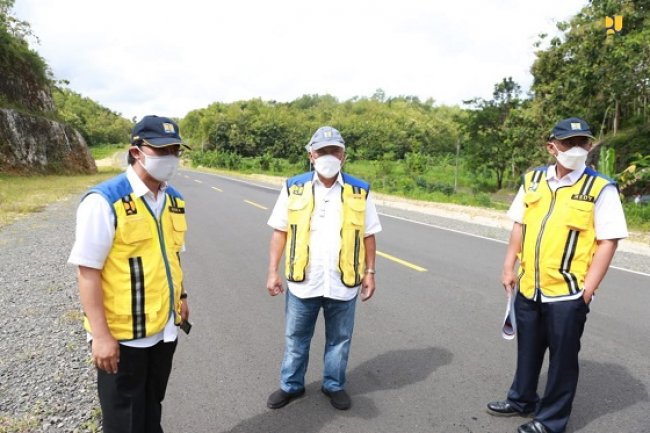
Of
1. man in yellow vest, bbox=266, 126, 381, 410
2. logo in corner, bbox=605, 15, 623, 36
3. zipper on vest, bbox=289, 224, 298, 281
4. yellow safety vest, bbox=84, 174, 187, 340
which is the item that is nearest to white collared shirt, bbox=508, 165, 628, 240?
man in yellow vest, bbox=266, 126, 381, 410

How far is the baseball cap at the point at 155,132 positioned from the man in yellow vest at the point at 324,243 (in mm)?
1041

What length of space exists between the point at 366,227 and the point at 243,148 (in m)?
56.6

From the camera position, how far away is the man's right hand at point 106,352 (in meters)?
2.04

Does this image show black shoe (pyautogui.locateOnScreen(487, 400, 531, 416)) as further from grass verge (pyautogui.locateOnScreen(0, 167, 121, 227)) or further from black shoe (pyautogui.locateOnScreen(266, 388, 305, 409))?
grass verge (pyautogui.locateOnScreen(0, 167, 121, 227))

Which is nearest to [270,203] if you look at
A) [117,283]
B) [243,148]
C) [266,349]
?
[266,349]

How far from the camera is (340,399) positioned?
329cm

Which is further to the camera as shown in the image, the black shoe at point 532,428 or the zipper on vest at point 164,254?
the black shoe at point 532,428

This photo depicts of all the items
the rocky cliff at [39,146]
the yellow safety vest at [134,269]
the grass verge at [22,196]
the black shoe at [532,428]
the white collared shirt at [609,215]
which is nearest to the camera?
the yellow safety vest at [134,269]

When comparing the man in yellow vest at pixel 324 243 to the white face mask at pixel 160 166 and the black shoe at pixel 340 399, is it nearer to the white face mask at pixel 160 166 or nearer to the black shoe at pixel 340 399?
the black shoe at pixel 340 399

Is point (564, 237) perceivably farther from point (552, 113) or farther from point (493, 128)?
point (493, 128)

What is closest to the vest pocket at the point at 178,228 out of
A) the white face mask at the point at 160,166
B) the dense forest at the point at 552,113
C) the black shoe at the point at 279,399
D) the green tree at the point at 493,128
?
the white face mask at the point at 160,166

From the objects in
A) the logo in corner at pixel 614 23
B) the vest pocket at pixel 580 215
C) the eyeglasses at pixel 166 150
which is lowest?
the vest pocket at pixel 580 215

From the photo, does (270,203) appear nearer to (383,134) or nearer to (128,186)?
(128,186)

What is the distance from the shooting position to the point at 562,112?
20469 mm
